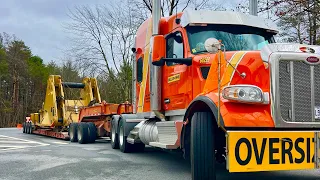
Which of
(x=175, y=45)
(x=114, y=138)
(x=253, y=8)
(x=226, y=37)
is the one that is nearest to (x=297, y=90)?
(x=226, y=37)

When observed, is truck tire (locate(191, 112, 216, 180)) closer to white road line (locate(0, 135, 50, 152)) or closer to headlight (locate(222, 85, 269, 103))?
headlight (locate(222, 85, 269, 103))

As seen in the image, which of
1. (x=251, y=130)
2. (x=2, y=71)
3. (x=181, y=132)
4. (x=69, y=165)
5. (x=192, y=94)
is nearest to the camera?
(x=251, y=130)

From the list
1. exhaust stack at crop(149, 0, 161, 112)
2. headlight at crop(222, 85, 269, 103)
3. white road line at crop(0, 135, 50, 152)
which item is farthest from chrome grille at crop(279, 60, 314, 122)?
white road line at crop(0, 135, 50, 152)

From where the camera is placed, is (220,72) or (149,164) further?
(149,164)

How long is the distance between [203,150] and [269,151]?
2.73 ft

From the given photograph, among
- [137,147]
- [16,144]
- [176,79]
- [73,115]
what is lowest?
[16,144]

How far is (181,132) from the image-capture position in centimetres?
606

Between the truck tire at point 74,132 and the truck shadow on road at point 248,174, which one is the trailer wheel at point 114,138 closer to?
the truck shadow on road at point 248,174

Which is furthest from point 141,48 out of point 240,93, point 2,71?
point 2,71

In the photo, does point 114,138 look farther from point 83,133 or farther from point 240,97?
point 240,97

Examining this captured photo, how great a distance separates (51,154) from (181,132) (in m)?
5.31

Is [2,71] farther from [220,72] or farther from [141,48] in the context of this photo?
[220,72]

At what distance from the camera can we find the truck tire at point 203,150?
5.06 meters

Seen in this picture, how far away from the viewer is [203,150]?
16.7 feet
